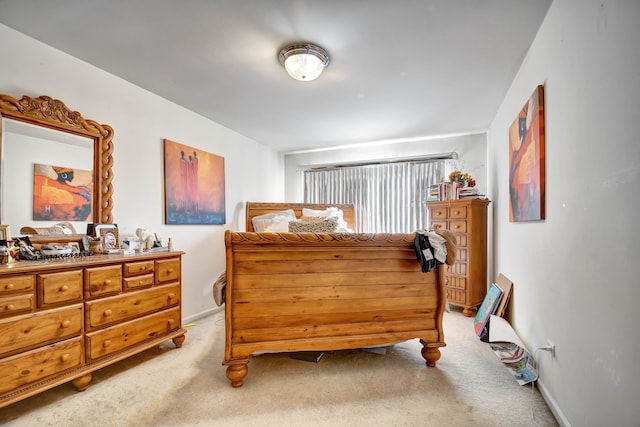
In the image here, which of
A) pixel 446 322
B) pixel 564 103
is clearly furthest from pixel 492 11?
pixel 446 322

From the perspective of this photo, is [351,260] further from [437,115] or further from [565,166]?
[437,115]

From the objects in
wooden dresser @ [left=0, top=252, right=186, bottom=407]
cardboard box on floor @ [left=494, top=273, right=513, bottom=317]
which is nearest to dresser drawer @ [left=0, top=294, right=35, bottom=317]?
wooden dresser @ [left=0, top=252, right=186, bottom=407]

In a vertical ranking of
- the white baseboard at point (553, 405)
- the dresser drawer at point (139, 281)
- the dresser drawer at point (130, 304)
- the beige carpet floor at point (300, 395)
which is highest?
the dresser drawer at point (139, 281)

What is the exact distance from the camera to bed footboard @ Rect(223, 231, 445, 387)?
1903mm

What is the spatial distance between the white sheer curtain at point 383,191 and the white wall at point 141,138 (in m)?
1.45

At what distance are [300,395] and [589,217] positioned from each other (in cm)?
177

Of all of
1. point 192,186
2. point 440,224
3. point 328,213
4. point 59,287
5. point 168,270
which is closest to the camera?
point 59,287

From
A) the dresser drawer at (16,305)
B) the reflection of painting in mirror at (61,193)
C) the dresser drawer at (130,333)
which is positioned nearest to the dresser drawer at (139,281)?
the dresser drawer at (130,333)

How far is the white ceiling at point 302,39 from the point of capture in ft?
5.74

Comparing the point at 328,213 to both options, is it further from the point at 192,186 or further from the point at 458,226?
the point at 192,186

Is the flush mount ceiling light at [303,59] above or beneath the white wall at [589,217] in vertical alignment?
above

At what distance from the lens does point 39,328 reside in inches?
65.8

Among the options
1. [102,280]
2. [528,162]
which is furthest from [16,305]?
[528,162]

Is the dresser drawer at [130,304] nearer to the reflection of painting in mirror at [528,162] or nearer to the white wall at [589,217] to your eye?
the white wall at [589,217]
